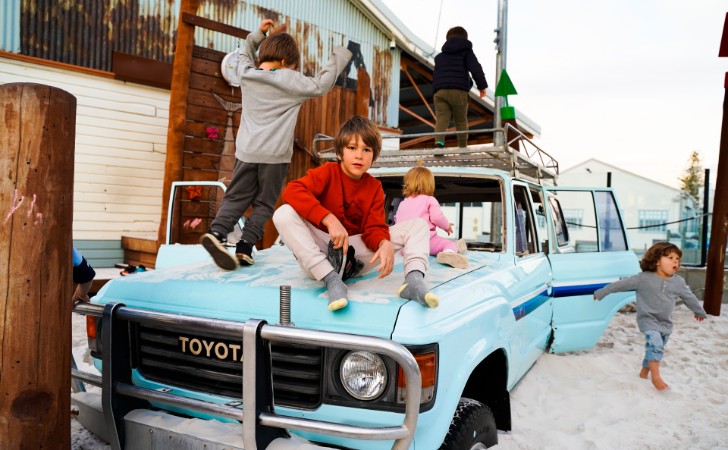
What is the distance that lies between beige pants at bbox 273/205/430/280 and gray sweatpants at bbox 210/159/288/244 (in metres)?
0.96

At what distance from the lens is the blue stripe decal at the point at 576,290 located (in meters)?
3.95

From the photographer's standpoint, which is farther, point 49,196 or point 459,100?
point 459,100

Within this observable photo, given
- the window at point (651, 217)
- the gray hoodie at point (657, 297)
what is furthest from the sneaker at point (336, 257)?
the window at point (651, 217)

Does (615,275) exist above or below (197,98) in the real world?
below

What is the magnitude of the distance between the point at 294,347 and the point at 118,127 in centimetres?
795

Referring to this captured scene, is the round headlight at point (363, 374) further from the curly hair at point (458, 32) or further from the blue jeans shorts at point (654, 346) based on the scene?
the curly hair at point (458, 32)

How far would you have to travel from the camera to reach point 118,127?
8531mm

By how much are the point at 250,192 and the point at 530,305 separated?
6.34ft

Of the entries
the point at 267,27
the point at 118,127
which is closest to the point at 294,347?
the point at 267,27

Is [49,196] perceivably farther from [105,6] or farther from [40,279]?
[105,6]

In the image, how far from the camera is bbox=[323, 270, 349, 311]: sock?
1.89 metres

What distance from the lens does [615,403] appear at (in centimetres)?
367

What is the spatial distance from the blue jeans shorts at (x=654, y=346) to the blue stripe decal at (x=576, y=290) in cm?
56

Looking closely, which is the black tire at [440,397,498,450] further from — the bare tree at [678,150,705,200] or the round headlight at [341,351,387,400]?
the bare tree at [678,150,705,200]
